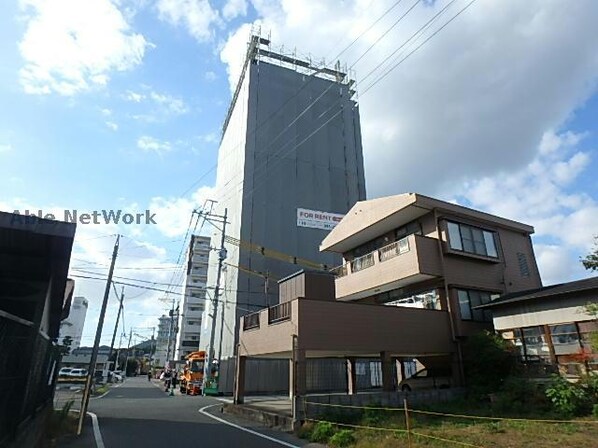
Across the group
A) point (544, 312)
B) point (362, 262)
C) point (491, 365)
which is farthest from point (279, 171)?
point (544, 312)

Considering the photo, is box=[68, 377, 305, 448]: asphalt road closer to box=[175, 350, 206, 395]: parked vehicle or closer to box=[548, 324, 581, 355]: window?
box=[548, 324, 581, 355]: window

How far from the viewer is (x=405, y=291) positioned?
752 inches

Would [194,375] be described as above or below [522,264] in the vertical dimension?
below

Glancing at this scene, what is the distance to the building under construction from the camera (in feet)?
110

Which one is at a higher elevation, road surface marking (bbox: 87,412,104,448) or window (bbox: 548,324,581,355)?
window (bbox: 548,324,581,355)

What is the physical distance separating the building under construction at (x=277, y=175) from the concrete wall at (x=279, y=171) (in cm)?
10

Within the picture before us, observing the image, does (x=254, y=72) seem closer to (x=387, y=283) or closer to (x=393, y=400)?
(x=387, y=283)

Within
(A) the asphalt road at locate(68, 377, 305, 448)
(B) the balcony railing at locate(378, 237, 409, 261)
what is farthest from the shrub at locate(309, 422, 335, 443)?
(B) the balcony railing at locate(378, 237, 409, 261)

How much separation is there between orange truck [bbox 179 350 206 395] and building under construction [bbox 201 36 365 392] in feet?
6.07

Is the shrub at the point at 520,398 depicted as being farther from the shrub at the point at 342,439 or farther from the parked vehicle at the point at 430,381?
the shrub at the point at 342,439

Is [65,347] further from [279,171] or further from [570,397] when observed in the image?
[570,397]

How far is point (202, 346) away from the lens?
4019 centimetres

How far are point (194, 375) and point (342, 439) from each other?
22.8 metres

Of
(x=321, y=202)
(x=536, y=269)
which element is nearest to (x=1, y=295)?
(x=536, y=269)
